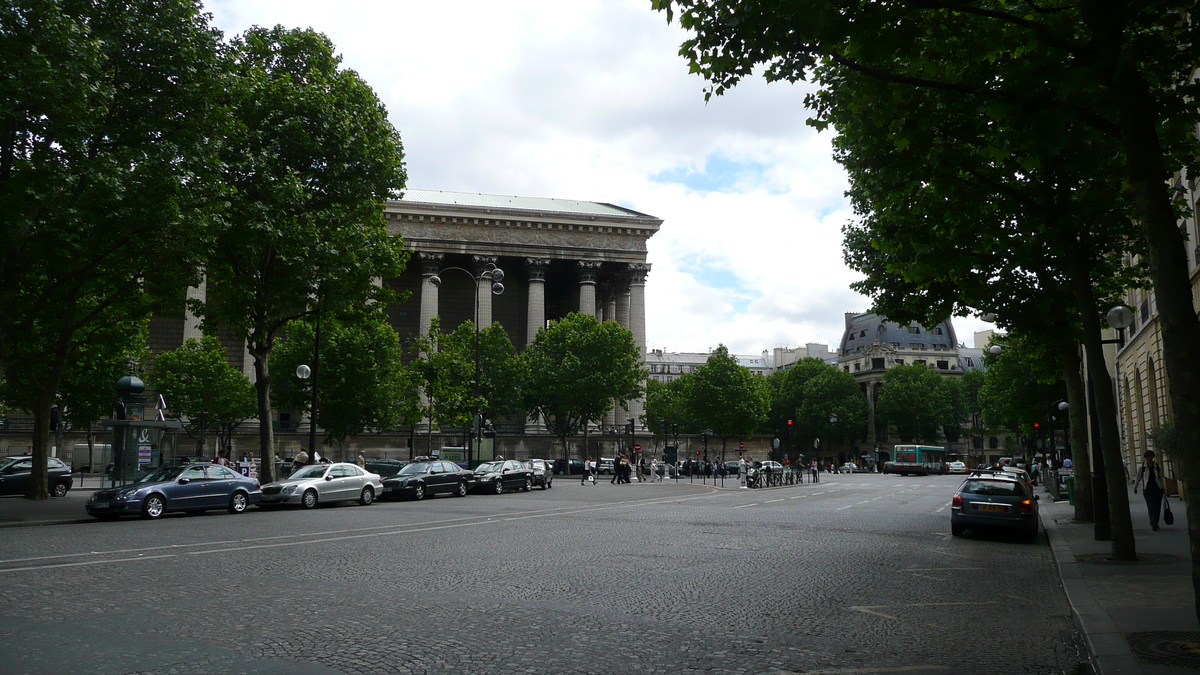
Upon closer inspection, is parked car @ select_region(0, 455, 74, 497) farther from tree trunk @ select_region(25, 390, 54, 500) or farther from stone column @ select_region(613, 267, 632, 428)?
stone column @ select_region(613, 267, 632, 428)

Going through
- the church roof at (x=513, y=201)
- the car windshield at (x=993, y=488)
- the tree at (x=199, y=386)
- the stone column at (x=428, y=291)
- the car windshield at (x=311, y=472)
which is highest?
the church roof at (x=513, y=201)

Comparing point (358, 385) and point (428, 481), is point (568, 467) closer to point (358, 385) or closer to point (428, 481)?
point (358, 385)

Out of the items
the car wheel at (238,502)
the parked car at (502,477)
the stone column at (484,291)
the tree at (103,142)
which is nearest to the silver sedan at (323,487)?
the car wheel at (238,502)

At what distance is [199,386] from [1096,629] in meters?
57.5

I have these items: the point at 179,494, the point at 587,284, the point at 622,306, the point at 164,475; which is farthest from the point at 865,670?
the point at 622,306

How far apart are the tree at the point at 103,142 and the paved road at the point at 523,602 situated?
746 cm

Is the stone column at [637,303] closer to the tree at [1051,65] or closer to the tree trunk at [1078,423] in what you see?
the tree trunk at [1078,423]

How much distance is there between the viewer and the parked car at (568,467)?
63.8 meters

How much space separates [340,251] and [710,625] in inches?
964

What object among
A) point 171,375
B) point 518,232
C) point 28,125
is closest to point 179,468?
point 28,125

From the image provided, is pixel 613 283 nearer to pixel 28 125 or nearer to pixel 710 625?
pixel 28 125

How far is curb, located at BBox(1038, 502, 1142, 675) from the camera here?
262 inches

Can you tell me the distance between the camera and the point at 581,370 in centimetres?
6431

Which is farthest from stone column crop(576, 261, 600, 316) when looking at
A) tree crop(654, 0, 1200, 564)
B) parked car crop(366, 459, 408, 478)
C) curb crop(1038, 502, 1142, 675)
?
tree crop(654, 0, 1200, 564)
